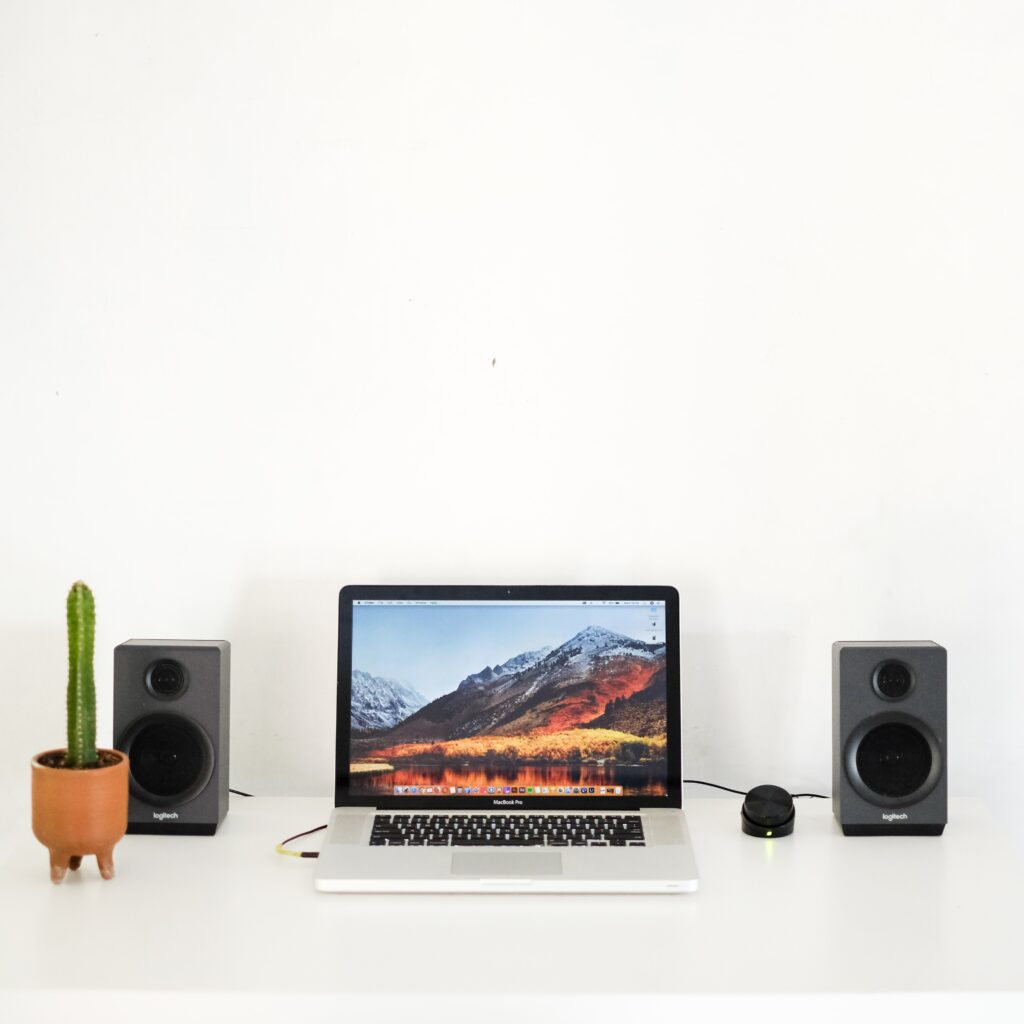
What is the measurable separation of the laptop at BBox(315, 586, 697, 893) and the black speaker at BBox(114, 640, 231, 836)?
0.15 m

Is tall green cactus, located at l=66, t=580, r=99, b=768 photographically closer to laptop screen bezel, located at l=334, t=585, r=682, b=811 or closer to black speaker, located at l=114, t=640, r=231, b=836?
black speaker, located at l=114, t=640, r=231, b=836

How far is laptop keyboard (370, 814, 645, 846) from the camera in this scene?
1266 millimetres

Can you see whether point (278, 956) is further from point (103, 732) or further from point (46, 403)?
point (46, 403)

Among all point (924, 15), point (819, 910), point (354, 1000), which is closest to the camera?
point (354, 1000)

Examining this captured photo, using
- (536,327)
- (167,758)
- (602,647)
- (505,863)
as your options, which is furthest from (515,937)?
(536,327)

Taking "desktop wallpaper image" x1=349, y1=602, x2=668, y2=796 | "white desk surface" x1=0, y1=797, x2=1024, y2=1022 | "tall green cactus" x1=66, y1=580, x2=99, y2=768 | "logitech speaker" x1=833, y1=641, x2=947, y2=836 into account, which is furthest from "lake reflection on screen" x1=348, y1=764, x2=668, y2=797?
"tall green cactus" x1=66, y1=580, x2=99, y2=768

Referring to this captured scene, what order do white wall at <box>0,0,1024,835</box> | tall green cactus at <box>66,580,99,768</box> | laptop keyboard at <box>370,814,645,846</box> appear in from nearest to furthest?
tall green cactus at <box>66,580,99,768</box> → laptop keyboard at <box>370,814,645,846</box> → white wall at <box>0,0,1024,835</box>

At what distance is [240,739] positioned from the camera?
154 centimetres

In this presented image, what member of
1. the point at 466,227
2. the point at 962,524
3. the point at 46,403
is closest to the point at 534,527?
the point at 466,227

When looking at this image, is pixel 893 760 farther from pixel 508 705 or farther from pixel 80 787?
pixel 80 787

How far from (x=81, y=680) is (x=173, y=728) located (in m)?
0.20

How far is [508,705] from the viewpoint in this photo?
1386 millimetres

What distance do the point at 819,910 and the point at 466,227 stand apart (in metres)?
0.95

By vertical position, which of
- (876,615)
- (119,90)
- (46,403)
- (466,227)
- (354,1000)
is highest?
(119,90)
